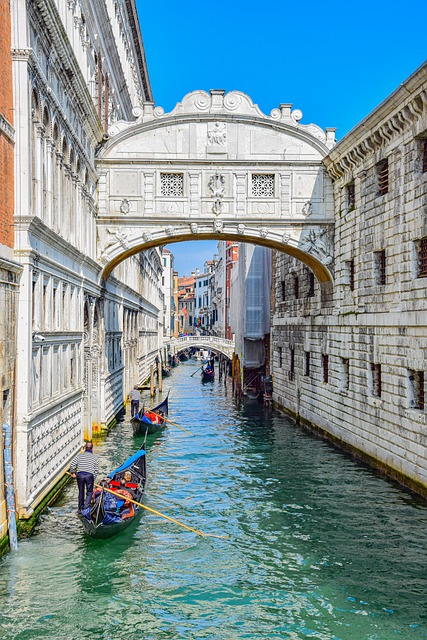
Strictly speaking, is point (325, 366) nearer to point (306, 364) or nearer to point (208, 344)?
point (306, 364)

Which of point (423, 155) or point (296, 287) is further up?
point (423, 155)

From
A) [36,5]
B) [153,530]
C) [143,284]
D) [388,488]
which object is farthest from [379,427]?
[143,284]

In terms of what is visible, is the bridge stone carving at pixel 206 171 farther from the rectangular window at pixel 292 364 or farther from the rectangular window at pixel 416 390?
the rectangular window at pixel 292 364

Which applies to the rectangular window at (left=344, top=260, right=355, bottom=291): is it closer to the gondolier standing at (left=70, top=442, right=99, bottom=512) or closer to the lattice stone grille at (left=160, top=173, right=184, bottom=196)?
the lattice stone grille at (left=160, top=173, right=184, bottom=196)

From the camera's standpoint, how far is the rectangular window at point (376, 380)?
15.8m

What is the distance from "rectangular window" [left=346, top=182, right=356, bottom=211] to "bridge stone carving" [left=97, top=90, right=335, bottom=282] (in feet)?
3.87

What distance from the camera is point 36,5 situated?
1048 cm

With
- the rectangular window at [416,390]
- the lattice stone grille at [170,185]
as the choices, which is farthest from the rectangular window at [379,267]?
the lattice stone grille at [170,185]

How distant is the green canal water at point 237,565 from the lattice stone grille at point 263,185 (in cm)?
718

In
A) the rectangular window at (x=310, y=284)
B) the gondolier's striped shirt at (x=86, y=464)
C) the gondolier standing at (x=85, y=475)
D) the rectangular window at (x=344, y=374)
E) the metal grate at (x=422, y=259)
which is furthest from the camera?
the rectangular window at (x=310, y=284)

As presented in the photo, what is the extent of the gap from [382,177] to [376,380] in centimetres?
445

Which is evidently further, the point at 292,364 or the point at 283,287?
the point at 283,287

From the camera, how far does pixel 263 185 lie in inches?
750

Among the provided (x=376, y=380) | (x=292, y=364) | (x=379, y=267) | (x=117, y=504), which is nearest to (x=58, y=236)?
(x=117, y=504)
